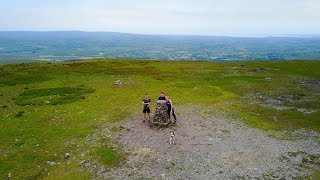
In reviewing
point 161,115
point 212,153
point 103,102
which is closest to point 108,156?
point 212,153

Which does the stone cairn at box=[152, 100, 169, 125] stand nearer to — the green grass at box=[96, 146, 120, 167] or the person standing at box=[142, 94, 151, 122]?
the person standing at box=[142, 94, 151, 122]

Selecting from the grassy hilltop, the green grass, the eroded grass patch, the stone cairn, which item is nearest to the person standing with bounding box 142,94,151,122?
the stone cairn

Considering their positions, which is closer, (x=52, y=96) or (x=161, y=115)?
(x=161, y=115)

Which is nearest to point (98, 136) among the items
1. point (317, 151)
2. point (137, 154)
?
point (137, 154)

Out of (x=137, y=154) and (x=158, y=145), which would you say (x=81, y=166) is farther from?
(x=158, y=145)

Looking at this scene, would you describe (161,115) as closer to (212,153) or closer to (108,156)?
(212,153)

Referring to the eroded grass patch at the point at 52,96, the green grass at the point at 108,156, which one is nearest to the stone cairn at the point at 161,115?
the green grass at the point at 108,156

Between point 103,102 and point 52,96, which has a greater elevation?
point 103,102

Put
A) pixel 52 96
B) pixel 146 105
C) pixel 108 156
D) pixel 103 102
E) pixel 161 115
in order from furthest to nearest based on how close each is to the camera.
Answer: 1. pixel 52 96
2. pixel 103 102
3. pixel 146 105
4. pixel 161 115
5. pixel 108 156
